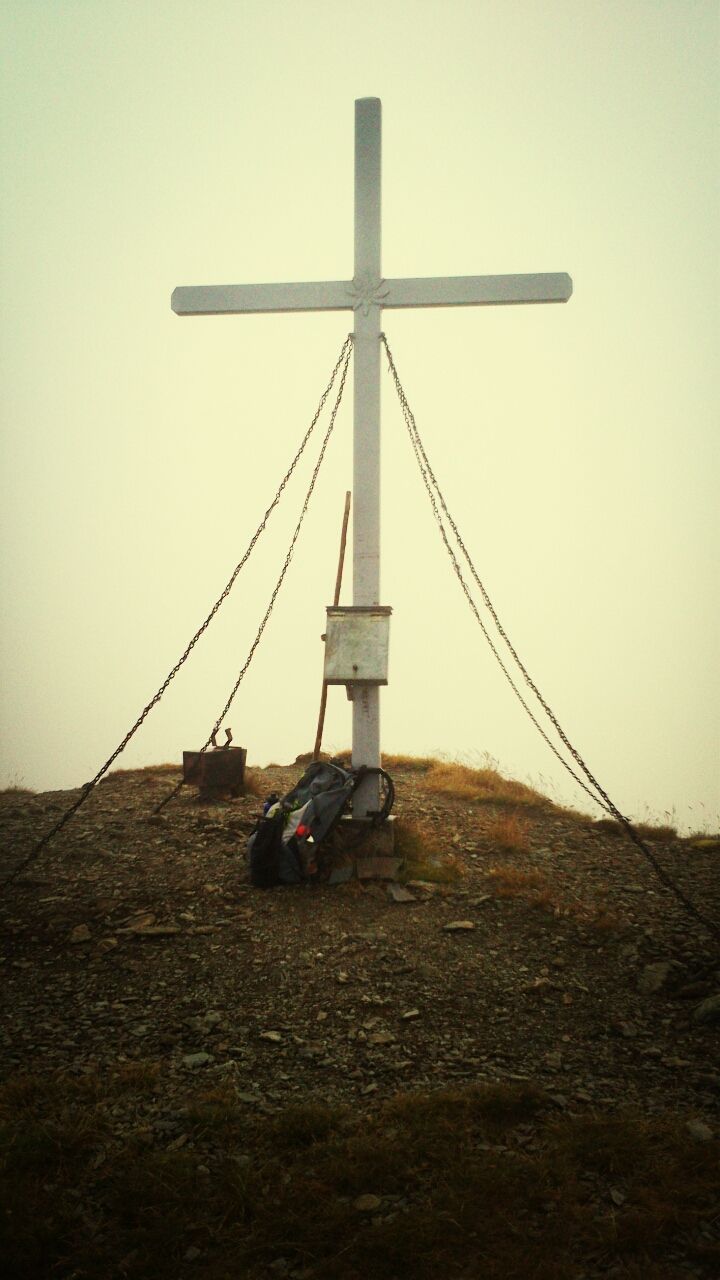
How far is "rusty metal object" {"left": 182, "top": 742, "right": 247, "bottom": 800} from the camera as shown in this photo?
945 centimetres

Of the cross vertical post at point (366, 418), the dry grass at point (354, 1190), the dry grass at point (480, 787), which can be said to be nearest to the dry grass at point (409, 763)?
the dry grass at point (480, 787)

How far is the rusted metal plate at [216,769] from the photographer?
31.0ft

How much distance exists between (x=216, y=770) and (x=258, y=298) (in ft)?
18.1

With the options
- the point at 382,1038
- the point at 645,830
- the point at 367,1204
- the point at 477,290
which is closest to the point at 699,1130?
the point at 367,1204

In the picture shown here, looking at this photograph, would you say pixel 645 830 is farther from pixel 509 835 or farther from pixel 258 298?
pixel 258 298

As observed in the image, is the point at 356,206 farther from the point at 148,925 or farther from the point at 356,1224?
the point at 356,1224

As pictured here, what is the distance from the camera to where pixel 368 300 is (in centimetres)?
749

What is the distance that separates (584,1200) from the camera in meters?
3.25

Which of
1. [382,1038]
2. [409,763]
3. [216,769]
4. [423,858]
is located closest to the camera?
[382,1038]

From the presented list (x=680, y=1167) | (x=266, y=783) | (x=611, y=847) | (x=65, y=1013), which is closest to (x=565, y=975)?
(x=680, y=1167)

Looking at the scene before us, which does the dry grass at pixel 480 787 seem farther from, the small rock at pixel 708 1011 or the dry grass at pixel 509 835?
the small rock at pixel 708 1011

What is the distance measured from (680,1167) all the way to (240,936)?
3.53m

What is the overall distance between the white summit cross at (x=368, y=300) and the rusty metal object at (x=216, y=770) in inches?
106

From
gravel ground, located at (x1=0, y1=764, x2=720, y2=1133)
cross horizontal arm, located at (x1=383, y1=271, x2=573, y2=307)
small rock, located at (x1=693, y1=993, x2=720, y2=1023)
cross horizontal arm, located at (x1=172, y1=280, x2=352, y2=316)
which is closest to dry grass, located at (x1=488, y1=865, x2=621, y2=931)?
gravel ground, located at (x1=0, y1=764, x2=720, y2=1133)
